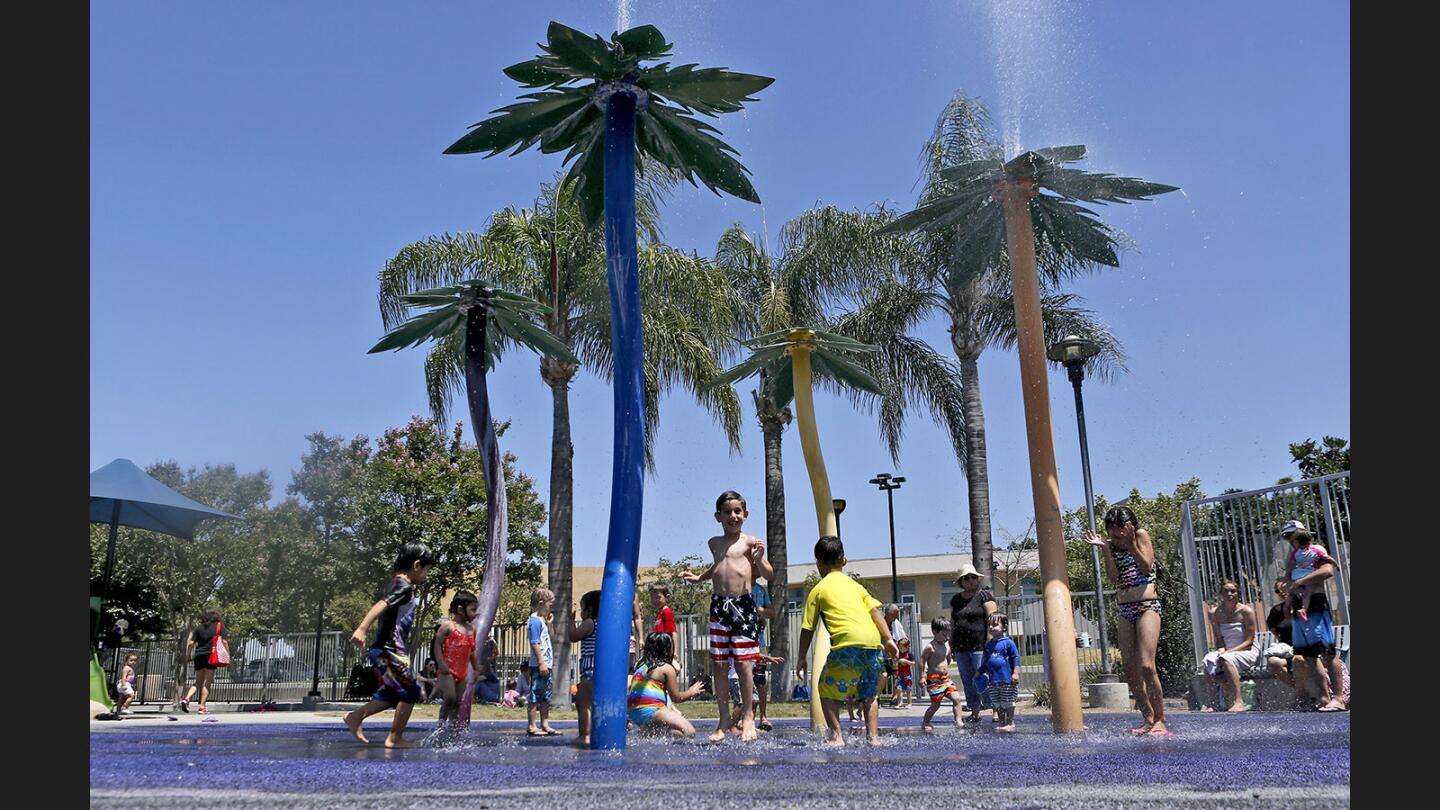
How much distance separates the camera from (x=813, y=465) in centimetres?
1134

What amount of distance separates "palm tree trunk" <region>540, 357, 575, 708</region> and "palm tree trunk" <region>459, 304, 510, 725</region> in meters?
9.92

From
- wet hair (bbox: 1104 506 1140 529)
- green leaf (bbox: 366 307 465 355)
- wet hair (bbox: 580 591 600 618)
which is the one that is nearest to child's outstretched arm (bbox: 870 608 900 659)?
wet hair (bbox: 1104 506 1140 529)

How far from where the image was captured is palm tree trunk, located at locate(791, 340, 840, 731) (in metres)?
10.4

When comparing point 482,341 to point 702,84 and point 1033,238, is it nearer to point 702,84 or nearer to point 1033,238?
Answer: point 702,84

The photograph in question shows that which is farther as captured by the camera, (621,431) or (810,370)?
(810,370)

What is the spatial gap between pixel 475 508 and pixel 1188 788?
2979 cm

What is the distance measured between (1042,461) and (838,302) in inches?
596

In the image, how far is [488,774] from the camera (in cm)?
493

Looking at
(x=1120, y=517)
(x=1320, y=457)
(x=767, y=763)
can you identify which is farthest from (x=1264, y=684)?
(x=1320, y=457)

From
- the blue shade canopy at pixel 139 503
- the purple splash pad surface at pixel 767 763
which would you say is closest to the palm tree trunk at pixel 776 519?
the blue shade canopy at pixel 139 503

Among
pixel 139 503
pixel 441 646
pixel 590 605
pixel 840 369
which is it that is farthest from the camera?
pixel 139 503

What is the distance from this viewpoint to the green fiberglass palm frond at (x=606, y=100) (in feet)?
25.1

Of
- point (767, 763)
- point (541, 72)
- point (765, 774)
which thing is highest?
point (541, 72)

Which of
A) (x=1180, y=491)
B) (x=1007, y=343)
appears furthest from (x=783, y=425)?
(x=1180, y=491)
